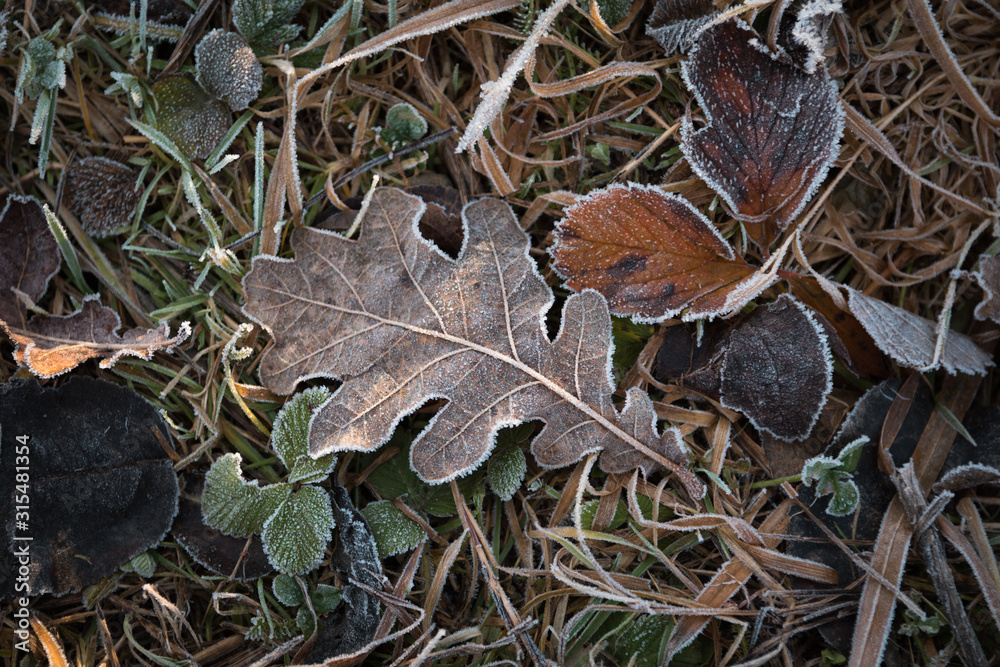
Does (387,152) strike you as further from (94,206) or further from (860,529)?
(860,529)

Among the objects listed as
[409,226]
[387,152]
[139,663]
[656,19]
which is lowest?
[139,663]

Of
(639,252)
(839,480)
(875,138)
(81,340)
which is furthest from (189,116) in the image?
(839,480)

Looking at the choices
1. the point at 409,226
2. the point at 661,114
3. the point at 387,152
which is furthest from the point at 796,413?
the point at 387,152

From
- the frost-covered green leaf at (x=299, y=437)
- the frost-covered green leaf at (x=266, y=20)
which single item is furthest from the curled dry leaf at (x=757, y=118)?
the frost-covered green leaf at (x=299, y=437)

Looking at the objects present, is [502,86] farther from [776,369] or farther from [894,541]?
[894,541]

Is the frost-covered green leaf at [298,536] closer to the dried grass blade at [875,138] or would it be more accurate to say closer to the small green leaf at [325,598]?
the small green leaf at [325,598]
